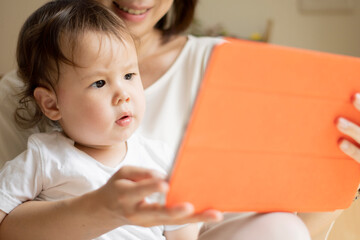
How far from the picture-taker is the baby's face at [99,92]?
0.92 metres

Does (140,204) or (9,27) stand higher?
(140,204)

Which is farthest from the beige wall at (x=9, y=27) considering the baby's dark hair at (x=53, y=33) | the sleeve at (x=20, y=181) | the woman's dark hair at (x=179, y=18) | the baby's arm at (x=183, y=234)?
the baby's arm at (x=183, y=234)

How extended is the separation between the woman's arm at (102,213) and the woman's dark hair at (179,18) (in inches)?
40.7

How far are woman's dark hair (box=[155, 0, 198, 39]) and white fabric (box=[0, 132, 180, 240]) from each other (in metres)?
0.83

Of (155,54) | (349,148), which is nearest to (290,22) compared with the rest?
(155,54)

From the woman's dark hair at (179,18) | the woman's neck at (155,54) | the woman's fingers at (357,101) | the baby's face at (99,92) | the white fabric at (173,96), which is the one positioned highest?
the woman's fingers at (357,101)

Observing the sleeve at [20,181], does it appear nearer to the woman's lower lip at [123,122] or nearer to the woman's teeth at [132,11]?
the woman's lower lip at [123,122]

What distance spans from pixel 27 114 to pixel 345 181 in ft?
2.75

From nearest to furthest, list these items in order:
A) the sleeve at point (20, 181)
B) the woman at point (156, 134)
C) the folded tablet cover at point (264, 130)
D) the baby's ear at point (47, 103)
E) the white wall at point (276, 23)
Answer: the folded tablet cover at point (264, 130) < the woman at point (156, 134) < the sleeve at point (20, 181) < the baby's ear at point (47, 103) < the white wall at point (276, 23)

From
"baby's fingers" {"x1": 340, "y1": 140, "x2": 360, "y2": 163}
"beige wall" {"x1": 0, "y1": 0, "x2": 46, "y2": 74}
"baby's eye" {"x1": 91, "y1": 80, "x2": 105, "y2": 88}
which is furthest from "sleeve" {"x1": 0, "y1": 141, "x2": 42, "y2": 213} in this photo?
"beige wall" {"x1": 0, "y1": 0, "x2": 46, "y2": 74}

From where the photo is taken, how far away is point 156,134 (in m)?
1.43

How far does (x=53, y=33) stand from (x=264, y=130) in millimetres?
542

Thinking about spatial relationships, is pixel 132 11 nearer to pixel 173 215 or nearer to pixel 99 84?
pixel 99 84

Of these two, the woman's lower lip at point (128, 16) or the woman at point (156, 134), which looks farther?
the woman's lower lip at point (128, 16)
